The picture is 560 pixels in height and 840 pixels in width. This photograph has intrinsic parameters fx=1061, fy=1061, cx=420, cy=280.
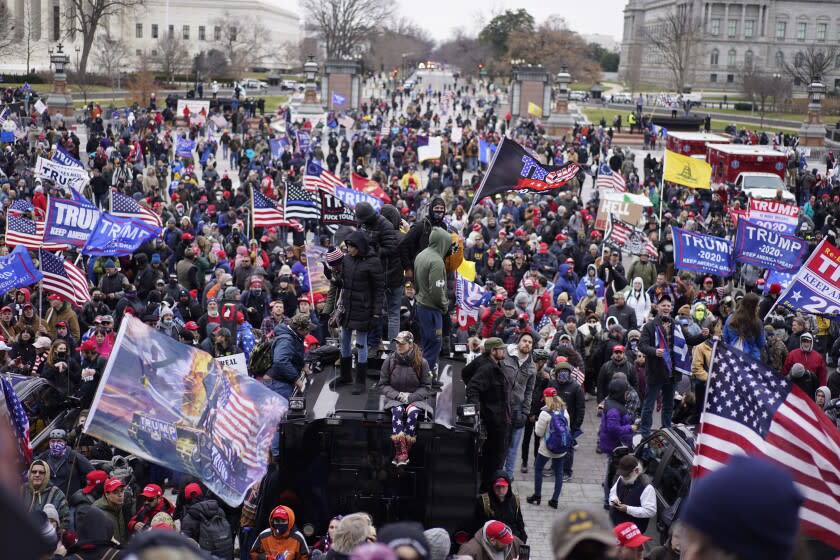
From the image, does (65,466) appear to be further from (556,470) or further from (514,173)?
(514,173)

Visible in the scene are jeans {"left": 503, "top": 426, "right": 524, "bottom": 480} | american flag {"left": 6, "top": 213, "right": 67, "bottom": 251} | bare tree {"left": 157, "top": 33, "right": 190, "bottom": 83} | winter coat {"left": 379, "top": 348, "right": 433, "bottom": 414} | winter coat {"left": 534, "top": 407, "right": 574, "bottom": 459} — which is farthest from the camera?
A: bare tree {"left": 157, "top": 33, "right": 190, "bottom": 83}

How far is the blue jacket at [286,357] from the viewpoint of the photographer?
1102 centimetres

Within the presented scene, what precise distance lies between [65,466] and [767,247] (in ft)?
35.5

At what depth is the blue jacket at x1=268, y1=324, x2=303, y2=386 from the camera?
36.2 feet

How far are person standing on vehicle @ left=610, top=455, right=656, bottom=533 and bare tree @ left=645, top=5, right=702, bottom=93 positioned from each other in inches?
2972

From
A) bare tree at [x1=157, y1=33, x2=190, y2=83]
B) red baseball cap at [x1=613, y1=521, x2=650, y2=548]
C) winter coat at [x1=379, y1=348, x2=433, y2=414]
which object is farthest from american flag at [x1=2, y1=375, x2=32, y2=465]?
bare tree at [x1=157, y1=33, x2=190, y2=83]

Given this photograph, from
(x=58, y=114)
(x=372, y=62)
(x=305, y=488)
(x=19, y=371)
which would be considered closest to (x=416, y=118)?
(x=58, y=114)

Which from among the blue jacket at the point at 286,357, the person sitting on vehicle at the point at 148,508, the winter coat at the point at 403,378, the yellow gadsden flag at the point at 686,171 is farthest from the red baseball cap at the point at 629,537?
the yellow gadsden flag at the point at 686,171

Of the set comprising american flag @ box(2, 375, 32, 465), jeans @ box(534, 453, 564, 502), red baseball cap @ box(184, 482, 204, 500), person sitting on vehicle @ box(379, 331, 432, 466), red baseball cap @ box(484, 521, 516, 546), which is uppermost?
person sitting on vehicle @ box(379, 331, 432, 466)

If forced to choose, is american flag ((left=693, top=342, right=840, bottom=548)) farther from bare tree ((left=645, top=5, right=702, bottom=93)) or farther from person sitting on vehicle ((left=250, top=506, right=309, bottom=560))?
bare tree ((left=645, top=5, right=702, bottom=93))

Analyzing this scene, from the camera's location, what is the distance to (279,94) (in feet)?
270

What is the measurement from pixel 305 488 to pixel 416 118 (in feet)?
153

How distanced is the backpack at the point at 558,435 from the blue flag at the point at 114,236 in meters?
7.83

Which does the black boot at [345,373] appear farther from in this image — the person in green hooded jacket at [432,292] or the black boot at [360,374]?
the person in green hooded jacket at [432,292]
